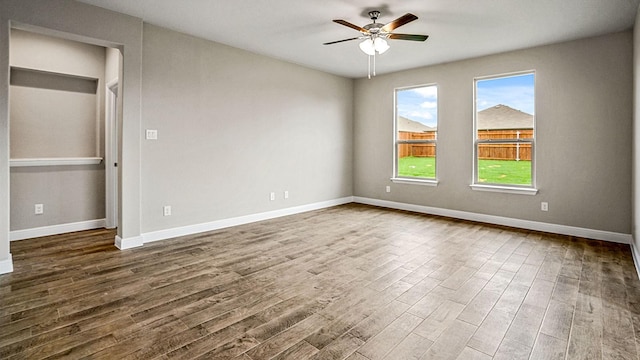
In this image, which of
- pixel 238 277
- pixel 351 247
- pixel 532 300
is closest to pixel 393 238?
pixel 351 247

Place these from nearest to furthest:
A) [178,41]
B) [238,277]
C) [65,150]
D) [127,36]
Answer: [238,277]
[127,36]
[178,41]
[65,150]

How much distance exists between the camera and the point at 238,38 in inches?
176

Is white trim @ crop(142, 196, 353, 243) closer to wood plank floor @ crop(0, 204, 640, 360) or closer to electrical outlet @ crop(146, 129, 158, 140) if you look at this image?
wood plank floor @ crop(0, 204, 640, 360)

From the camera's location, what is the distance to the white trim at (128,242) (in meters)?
3.81

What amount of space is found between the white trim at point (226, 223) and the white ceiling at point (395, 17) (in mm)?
2564

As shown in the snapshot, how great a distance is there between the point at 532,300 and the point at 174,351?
2582 mm

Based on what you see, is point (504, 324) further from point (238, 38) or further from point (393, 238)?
point (238, 38)

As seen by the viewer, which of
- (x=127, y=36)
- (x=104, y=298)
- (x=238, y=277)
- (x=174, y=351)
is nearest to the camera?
(x=174, y=351)

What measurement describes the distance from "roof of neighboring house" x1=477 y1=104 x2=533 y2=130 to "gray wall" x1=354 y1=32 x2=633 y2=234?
0.18 metres

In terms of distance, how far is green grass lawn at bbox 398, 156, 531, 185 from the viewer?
502 cm

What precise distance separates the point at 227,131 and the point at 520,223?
4616mm

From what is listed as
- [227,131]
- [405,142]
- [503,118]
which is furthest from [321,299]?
[405,142]

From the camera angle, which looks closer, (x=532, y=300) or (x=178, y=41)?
(x=532, y=300)

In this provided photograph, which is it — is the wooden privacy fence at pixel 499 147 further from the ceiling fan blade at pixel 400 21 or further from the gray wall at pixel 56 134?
the gray wall at pixel 56 134
